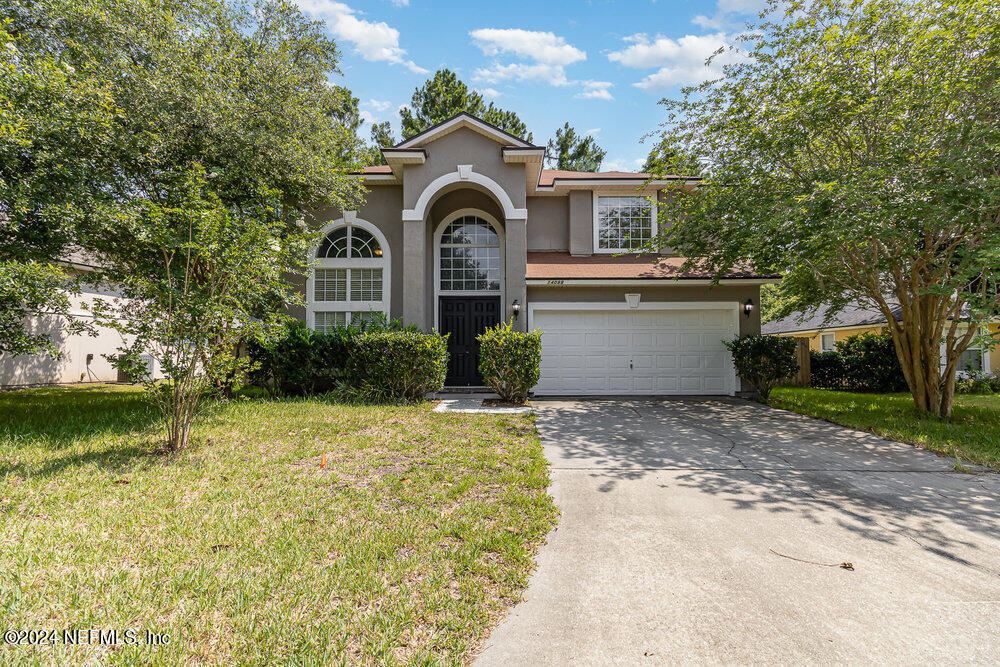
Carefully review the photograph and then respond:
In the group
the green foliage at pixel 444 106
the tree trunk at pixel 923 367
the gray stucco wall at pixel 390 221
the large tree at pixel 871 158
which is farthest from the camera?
the green foliage at pixel 444 106

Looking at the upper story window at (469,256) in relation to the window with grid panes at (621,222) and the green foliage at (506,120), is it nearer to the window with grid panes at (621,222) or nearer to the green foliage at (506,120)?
the window with grid panes at (621,222)

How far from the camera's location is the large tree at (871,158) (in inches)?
234

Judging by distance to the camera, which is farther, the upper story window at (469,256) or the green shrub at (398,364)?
the upper story window at (469,256)

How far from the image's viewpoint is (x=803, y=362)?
12594 millimetres

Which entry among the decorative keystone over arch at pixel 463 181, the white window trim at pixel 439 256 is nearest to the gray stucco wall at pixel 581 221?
the white window trim at pixel 439 256

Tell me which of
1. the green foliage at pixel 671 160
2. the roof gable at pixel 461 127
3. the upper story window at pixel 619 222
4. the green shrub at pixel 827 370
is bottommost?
the green shrub at pixel 827 370

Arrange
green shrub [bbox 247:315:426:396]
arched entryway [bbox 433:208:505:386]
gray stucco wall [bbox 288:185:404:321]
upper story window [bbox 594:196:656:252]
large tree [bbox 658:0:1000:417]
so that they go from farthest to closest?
upper story window [bbox 594:196:656:252] → arched entryway [bbox 433:208:505:386] → gray stucco wall [bbox 288:185:404:321] → green shrub [bbox 247:315:426:396] → large tree [bbox 658:0:1000:417]

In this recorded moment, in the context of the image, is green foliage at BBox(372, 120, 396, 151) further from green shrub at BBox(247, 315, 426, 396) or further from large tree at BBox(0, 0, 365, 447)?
green shrub at BBox(247, 315, 426, 396)

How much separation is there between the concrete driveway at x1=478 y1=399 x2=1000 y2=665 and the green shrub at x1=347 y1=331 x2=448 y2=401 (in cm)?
425

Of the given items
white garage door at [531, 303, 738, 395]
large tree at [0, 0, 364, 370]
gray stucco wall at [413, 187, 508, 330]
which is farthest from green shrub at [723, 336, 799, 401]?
large tree at [0, 0, 364, 370]

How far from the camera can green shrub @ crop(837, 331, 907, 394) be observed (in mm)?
12468

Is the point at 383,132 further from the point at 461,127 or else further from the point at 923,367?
the point at 923,367

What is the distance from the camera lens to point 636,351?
10930 millimetres

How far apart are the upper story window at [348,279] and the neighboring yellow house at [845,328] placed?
38.9 ft
